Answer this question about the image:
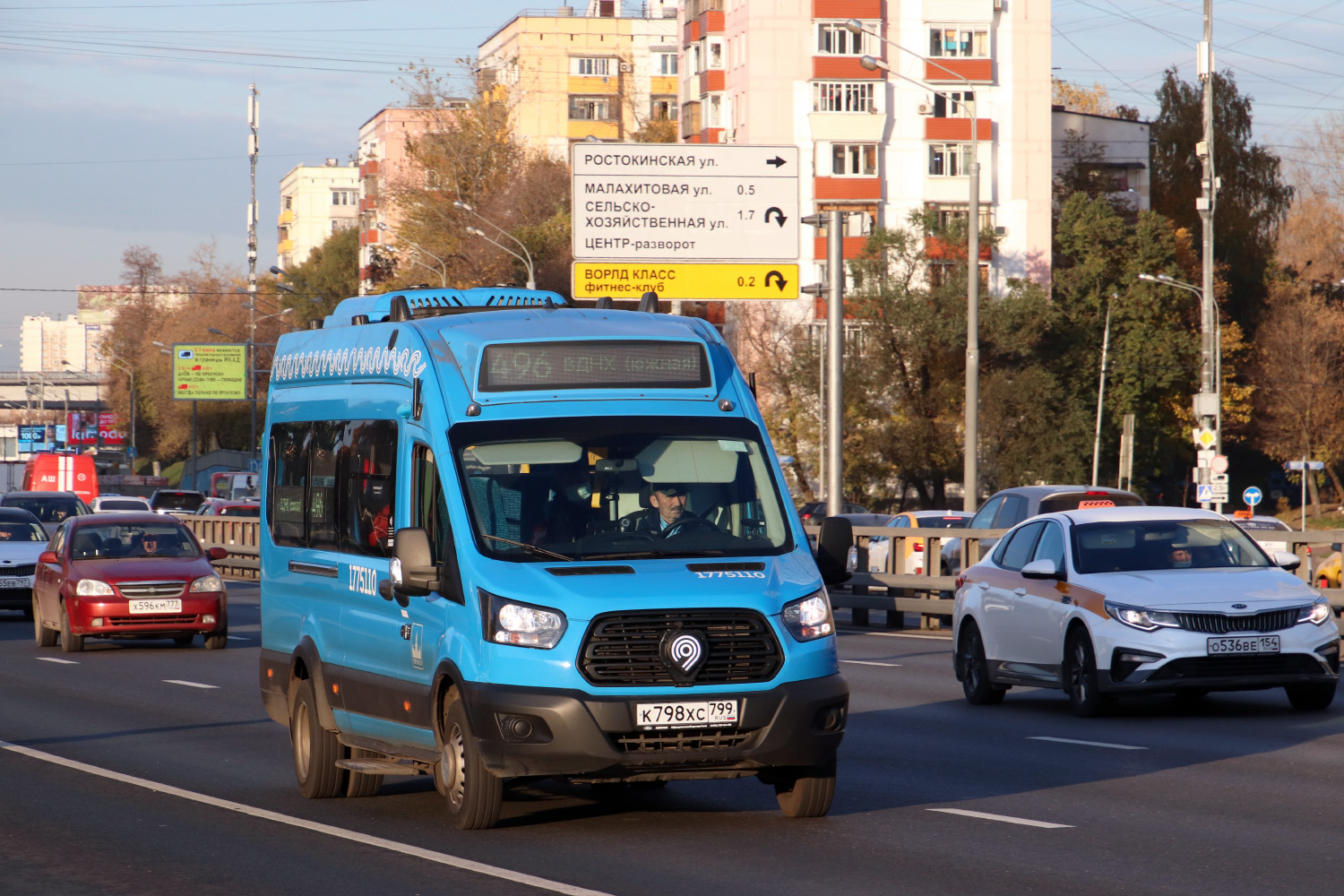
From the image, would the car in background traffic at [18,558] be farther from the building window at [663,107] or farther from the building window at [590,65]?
the building window at [590,65]

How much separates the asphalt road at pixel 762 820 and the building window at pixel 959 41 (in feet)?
209

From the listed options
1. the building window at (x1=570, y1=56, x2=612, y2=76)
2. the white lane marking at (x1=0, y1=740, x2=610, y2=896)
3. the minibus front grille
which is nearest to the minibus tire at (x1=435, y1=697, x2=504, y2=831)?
the white lane marking at (x1=0, y1=740, x2=610, y2=896)

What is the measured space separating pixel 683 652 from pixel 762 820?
1418mm

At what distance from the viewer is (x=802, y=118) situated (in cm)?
7719

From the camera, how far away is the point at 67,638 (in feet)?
78.8

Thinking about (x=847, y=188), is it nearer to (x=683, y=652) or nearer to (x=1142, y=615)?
(x=1142, y=615)

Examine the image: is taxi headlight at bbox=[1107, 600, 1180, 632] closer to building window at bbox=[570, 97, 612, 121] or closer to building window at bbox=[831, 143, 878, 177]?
building window at bbox=[831, 143, 878, 177]

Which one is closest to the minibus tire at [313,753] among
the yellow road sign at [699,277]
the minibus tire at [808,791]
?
the minibus tire at [808,791]

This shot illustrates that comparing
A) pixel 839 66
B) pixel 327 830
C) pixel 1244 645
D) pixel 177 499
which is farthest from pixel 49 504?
pixel 839 66

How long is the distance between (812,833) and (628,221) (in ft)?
89.7

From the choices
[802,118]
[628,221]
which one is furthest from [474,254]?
[628,221]

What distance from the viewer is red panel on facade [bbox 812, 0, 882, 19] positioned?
7656 centimetres

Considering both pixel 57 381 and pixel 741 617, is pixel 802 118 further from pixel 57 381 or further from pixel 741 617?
pixel 57 381

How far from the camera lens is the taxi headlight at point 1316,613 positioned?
14430 millimetres
